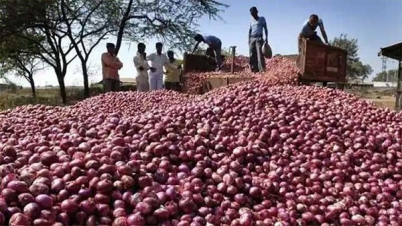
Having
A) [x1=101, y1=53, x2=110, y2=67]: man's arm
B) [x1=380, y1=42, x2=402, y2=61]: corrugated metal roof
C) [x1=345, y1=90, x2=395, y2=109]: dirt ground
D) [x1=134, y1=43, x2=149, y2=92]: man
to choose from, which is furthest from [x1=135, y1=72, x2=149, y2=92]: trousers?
[x1=380, y1=42, x2=402, y2=61]: corrugated metal roof

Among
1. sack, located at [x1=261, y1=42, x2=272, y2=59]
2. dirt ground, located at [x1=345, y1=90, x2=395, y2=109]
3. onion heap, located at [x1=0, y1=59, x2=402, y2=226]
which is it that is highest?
sack, located at [x1=261, y1=42, x2=272, y2=59]

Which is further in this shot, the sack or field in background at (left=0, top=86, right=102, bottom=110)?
field in background at (left=0, top=86, right=102, bottom=110)

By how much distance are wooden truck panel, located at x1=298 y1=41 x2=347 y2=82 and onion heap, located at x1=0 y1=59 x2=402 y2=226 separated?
10.9ft

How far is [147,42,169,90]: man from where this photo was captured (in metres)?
8.63

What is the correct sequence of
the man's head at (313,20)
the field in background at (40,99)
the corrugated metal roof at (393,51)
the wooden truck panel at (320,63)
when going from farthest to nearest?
the field in background at (40,99) → the corrugated metal roof at (393,51) → the man's head at (313,20) → the wooden truck panel at (320,63)

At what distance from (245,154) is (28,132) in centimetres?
147

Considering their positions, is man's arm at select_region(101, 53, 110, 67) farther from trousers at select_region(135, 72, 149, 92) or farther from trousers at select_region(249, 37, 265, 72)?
trousers at select_region(249, 37, 265, 72)

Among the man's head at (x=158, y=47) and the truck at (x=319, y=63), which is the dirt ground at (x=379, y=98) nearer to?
the truck at (x=319, y=63)

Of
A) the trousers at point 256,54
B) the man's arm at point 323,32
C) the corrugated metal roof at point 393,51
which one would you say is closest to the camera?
the man's arm at point 323,32

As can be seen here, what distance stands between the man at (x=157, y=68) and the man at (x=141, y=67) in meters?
0.15

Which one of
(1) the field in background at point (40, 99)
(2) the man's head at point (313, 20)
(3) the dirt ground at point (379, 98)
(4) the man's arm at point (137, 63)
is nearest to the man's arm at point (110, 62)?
(4) the man's arm at point (137, 63)

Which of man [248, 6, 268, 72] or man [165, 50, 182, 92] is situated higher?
man [248, 6, 268, 72]

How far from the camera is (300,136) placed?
2.85m

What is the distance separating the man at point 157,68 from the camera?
8.63 metres
